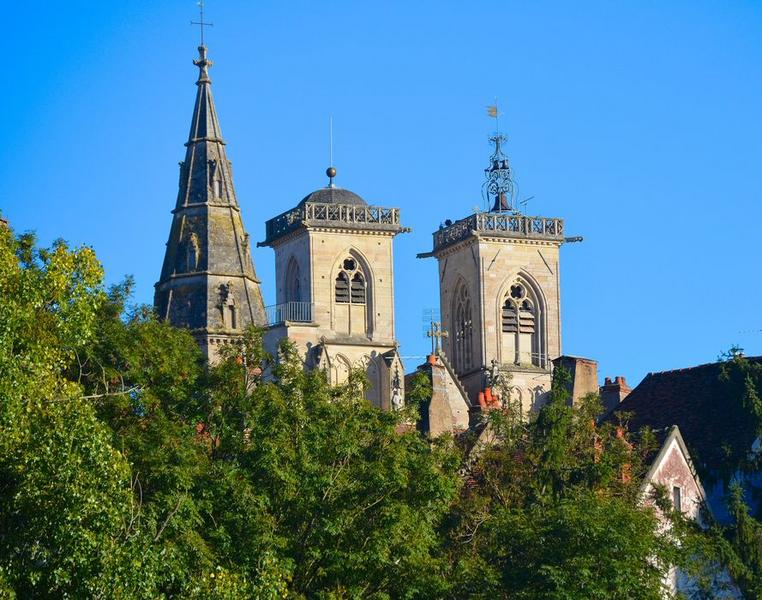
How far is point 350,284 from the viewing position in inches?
4230

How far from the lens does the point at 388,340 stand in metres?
106

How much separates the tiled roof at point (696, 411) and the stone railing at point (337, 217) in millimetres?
36638

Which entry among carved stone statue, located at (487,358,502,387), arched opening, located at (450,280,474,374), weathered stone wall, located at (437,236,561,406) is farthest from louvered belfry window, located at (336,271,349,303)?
carved stone statue, located at (487,358,502,387)

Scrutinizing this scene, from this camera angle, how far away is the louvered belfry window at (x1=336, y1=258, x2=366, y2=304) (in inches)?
4220

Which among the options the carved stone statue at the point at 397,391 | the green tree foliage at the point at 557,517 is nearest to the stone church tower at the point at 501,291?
the carved stone statue at the point at 397,391

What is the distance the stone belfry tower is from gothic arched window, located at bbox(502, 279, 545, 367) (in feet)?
66.8

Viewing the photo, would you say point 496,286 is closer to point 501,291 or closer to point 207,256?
point 501,291

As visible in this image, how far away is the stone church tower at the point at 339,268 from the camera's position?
106 m

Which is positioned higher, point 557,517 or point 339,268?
point 339,268

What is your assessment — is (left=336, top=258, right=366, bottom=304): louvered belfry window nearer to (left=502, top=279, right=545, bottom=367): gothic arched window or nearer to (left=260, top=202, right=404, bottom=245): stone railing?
(left=260, top=202, right=404, bottom=245): stone railing

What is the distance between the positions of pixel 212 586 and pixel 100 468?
10.1ft

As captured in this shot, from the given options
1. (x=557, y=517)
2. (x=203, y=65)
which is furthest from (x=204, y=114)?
(x=557, y=517)

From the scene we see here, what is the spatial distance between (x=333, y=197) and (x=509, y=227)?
7.92 metres

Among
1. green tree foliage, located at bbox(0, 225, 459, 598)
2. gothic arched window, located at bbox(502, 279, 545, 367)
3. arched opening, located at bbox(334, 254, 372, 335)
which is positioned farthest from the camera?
gothic arched window, located at bbox(502, 279, 545, 367)
